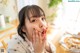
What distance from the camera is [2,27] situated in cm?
147

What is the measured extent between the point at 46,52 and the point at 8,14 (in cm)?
85

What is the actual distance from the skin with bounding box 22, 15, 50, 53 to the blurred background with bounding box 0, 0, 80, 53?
1.46 feet

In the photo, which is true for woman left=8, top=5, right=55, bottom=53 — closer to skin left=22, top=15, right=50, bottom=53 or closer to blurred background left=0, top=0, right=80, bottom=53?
skin left=22, top=15, right=50, bottom=53

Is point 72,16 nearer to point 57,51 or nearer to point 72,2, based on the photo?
point 72,2

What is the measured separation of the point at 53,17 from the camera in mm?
2221

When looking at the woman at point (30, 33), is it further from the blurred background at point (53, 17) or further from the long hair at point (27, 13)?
the blurred background at point (53, 17)

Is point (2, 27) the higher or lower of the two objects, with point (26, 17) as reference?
lower

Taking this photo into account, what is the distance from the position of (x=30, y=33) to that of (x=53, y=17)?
1380 millimetres

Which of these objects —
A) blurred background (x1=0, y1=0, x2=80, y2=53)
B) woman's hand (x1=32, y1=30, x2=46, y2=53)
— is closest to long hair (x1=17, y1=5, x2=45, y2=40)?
woman's hand (x1=32, y1=30, x2=46, y2=53)

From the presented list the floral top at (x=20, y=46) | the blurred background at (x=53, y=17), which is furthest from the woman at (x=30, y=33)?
the blurred background at (x=53, y=17)

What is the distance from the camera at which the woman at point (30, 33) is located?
0.85m

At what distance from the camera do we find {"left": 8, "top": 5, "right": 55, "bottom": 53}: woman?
848mm

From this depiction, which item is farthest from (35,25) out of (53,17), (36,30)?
(53,17)

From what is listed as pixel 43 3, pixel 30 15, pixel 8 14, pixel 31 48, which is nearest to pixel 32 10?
pixel 30 15
